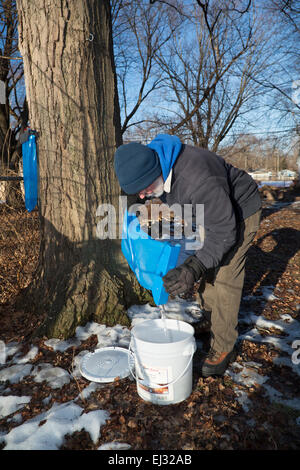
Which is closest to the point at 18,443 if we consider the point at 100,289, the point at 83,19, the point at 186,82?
the point at 100,289

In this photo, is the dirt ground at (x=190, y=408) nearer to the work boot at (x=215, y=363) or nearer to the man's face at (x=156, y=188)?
the work boot at (x=215, y=363)

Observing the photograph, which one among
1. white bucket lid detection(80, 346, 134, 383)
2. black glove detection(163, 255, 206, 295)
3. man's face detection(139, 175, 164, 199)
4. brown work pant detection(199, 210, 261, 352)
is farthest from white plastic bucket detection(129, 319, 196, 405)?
man's face detection(139, 175, 164, 199)

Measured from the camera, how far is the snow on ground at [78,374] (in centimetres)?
173

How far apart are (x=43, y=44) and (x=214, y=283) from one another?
104 inches

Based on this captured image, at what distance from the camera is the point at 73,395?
2.07m

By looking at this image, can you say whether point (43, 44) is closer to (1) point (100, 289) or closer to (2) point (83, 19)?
(2) point (83, 19)

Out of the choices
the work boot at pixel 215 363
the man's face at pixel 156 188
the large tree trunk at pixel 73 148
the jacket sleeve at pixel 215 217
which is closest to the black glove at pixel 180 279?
the jacket sleeve at pixel 215 217

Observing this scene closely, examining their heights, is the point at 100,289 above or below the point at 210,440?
above

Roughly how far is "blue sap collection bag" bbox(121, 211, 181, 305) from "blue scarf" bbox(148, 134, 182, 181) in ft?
1.64

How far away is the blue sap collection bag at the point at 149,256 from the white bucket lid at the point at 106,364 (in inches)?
20.5

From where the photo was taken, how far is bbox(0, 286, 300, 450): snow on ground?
173 centimetres

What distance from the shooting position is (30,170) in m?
3.03

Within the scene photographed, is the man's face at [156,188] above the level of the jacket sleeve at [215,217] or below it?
above

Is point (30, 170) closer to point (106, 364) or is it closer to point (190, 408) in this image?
point (106, 364)
